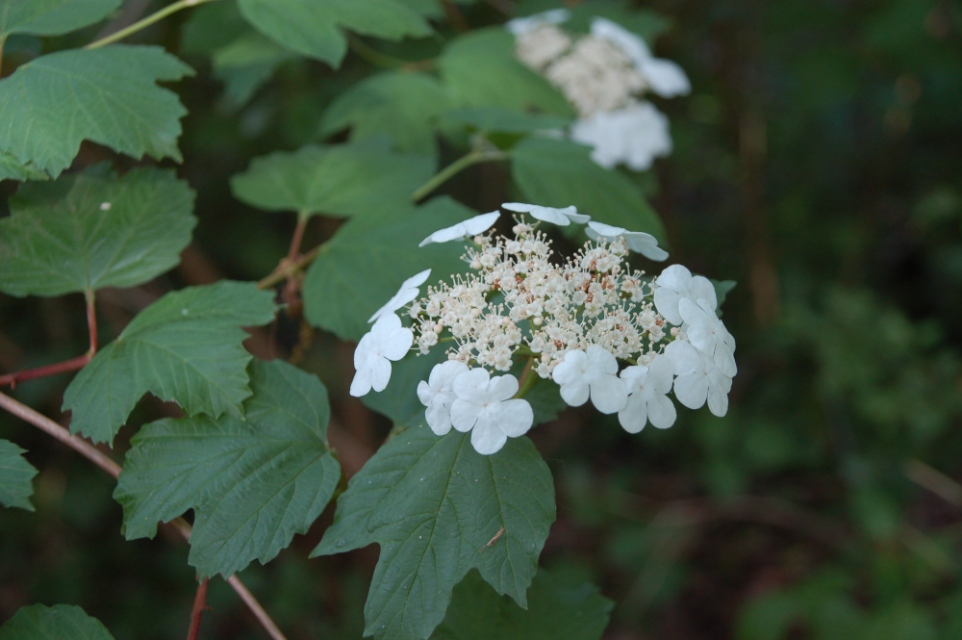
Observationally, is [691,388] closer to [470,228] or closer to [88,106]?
[470,228]

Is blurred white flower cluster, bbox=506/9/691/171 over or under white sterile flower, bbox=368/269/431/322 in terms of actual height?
under

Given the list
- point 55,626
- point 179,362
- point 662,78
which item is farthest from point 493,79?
point 55,626

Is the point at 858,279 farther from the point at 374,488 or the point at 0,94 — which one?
the point at 0,94

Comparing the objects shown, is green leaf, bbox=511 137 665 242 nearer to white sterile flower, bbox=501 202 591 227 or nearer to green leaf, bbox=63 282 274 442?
white sterile flower, bbox=501 202 591 227

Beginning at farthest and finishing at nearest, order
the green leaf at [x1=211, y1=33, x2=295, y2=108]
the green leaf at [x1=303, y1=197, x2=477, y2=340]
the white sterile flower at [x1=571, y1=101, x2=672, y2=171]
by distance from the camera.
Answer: the white sterile flower at [x1=571, y1=101, x2=672, y2=171]
the green leaf at [x1=211, y1=33, x2=295, y2=108]
the green leaf at [x1=303, y1=197, x2=477, y2=340]

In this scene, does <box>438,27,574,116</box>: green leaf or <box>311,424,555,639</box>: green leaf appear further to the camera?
<box>438,27,574,116</box>: green leaf

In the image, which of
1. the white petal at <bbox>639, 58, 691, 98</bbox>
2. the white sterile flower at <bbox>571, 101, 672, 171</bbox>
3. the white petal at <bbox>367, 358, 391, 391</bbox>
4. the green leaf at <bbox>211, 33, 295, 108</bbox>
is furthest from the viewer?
the white petal at <bbox>639, 58, 691, 98</bbox>

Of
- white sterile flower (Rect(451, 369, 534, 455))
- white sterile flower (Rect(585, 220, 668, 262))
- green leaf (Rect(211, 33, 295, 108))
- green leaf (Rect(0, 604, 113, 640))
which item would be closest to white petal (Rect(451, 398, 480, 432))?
white sterile flower (Rect(451, 369, 534, 455))
